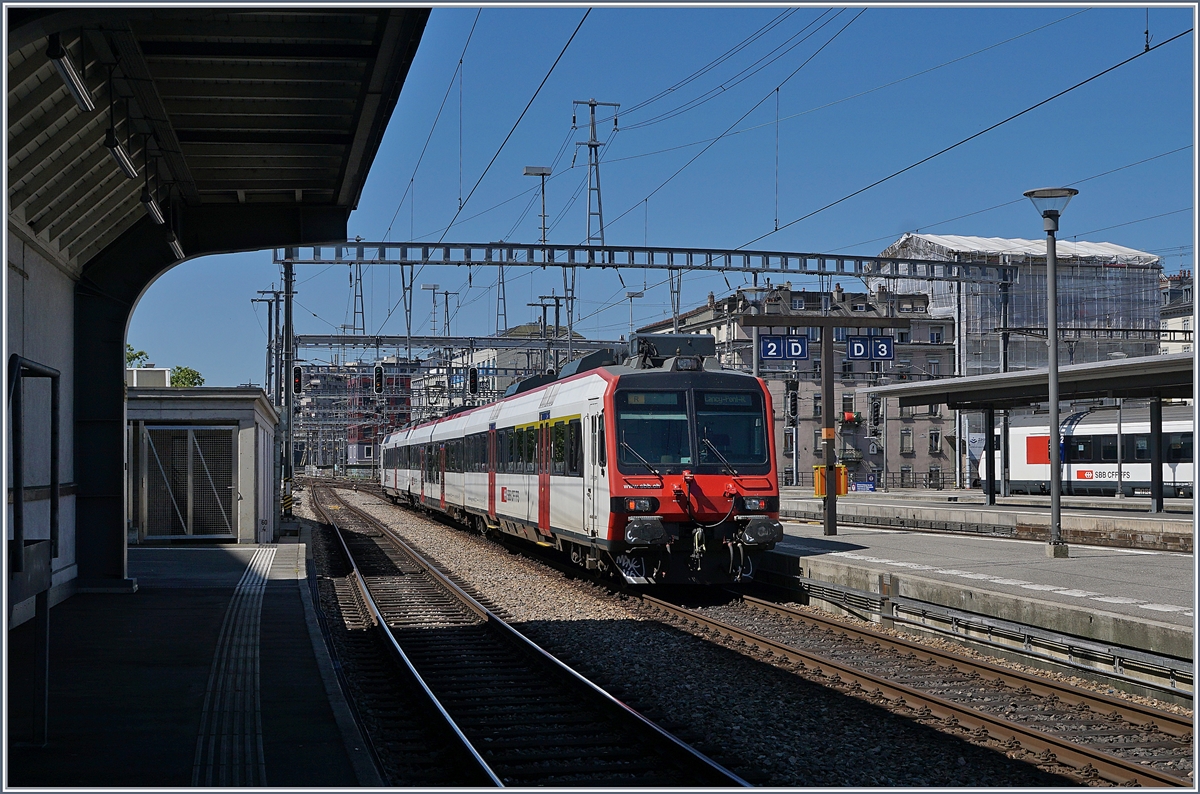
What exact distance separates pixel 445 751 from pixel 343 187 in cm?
786

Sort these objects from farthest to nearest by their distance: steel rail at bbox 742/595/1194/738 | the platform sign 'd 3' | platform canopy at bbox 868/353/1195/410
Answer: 1. the platform sign 'd 3'
2. platform canopy at bbox 868/353/1195/410
3. steel rail at bbox 742/595/1194/738

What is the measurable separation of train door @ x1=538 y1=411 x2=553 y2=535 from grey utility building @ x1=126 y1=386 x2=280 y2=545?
21.1 feet

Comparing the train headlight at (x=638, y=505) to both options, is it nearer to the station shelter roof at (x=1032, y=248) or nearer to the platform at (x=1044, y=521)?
the platform at (x=1044, y=521)

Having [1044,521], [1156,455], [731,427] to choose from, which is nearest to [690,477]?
[731,427]

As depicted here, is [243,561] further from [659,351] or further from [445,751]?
[445,751]

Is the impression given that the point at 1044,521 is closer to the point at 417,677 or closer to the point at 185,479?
the point at 185,479

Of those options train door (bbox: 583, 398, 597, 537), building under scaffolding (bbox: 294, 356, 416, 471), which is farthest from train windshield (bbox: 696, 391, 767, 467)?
building under scaffolding (bbox: 294, 356, 416, 471)

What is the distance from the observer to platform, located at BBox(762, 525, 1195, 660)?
399 inches

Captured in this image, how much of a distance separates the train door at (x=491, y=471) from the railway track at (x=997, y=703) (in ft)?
36.1

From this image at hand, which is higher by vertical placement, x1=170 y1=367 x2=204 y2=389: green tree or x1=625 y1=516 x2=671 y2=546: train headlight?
x1=170 y1=367 x2=204 y2=389: green tree

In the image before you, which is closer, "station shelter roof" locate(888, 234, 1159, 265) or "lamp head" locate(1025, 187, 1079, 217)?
"lamp head" locate(1025, 187, 1079, 217)

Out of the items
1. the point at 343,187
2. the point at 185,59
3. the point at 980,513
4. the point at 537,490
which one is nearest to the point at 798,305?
the point at 980,513

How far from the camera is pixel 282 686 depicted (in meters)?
9.01

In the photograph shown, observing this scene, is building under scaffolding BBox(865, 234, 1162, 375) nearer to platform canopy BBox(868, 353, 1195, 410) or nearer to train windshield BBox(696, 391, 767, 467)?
platform canopy BBox(868, 353, 1195, 410)
